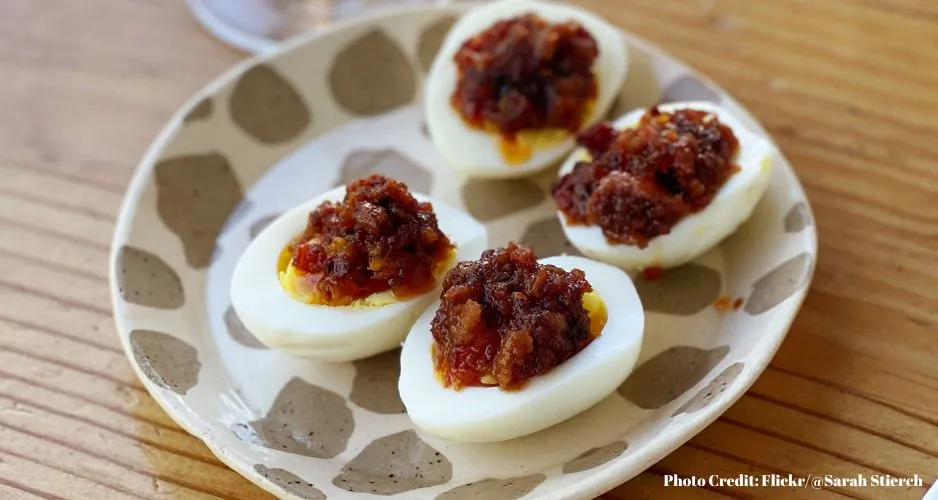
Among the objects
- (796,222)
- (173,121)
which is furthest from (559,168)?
(173,121)

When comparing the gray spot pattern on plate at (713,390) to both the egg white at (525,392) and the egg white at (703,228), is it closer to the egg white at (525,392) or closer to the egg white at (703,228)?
the egg white at (525,392)

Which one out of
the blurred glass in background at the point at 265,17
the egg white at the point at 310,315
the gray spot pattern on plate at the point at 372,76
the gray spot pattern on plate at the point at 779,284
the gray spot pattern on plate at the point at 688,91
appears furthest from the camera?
the blurred glass in background at the point at 265,17

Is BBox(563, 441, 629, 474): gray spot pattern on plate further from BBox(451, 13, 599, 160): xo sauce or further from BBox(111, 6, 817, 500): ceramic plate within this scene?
BBox(451, 13, 599, 160): xo sauce

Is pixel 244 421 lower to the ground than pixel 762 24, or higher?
lower

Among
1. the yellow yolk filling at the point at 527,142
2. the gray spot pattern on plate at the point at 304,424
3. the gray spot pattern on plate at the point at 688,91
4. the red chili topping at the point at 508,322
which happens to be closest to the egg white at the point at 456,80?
the yellow yolk filling at the point at 527,142

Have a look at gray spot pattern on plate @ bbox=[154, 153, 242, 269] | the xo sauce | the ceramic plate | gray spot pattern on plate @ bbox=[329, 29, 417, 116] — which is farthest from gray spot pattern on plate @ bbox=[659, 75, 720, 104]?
gray spot pattern on plate @ bbox=[154, 153, 242, 269]

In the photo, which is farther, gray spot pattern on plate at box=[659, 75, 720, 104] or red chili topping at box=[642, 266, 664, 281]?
gray spot pattern on plate at box=[659, 75, 720, 104]

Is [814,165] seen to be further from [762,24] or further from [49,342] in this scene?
[49,342]
